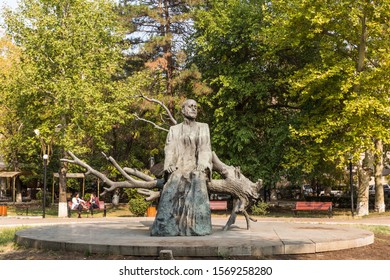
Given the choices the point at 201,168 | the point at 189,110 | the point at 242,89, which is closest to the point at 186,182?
the point at 201,168

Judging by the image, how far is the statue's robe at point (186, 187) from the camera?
38.3ft

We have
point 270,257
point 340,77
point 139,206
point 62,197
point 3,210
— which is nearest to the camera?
point 270,257

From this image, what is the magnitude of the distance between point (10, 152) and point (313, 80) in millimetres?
27872

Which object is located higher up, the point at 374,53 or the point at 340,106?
the point at 374,53

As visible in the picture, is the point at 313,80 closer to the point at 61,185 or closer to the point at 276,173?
the point at 276,173

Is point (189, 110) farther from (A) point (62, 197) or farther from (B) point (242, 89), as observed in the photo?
(A) point (62, 197)

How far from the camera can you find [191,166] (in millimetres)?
12289

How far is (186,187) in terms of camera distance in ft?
39.0

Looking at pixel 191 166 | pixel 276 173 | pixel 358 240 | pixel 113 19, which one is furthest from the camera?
pixel 113 19

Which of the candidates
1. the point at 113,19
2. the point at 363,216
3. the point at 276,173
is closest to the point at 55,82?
the point at 113,19

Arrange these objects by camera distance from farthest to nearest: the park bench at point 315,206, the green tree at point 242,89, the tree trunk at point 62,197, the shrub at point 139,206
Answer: the green tree at point 242,89 < the tree trunk at point 62,197 < the shrub at point 139,206 < the park bench at point 315,206

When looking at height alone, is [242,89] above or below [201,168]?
above

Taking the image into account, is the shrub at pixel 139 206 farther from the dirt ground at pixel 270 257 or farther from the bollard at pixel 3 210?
the dirt ground at pixel 270 257

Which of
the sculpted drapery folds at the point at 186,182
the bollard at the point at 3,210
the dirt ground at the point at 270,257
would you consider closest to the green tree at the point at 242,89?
the bollard at the point at 3,210
